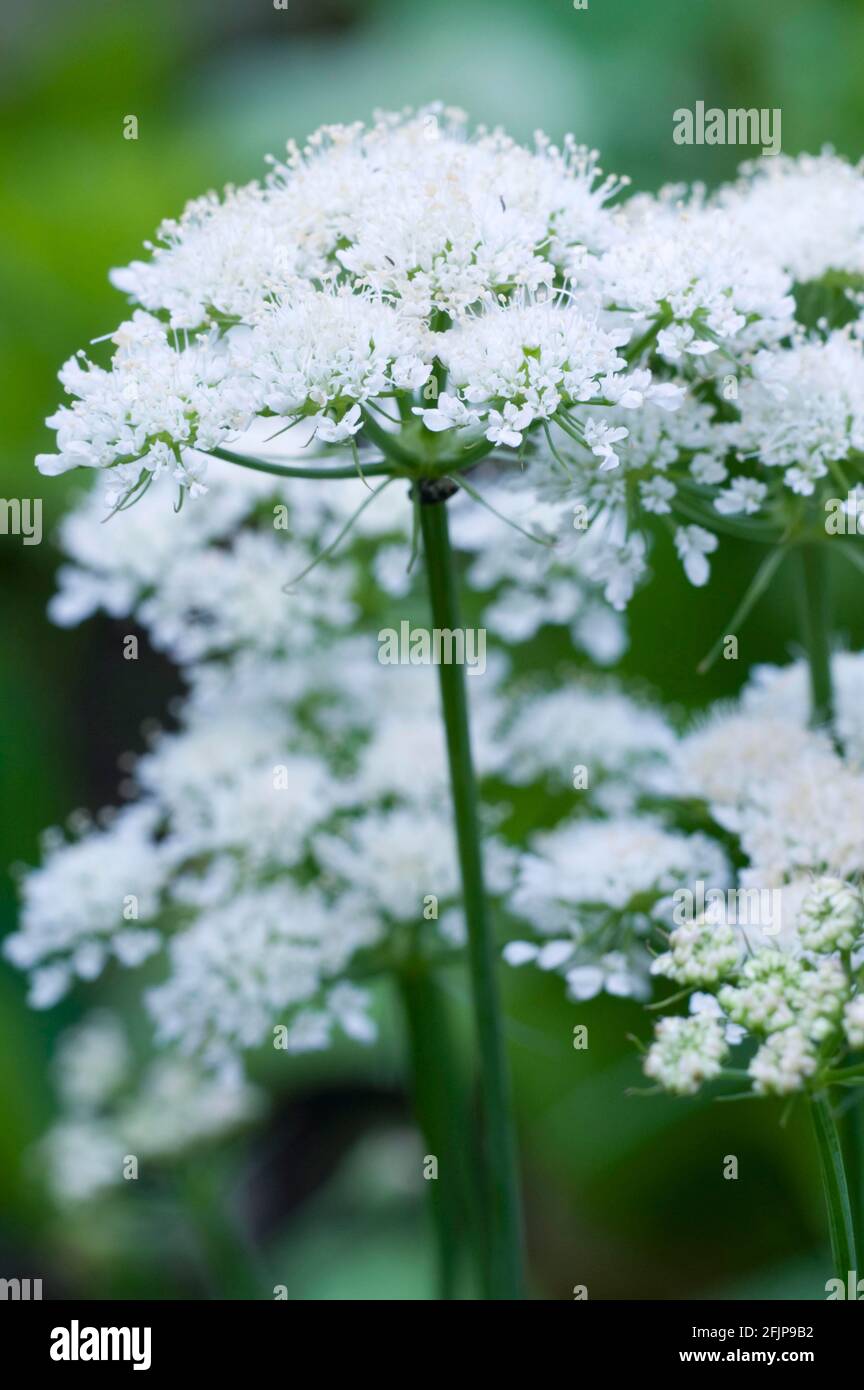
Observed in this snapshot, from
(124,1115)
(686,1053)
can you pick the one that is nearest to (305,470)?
(686,1053)

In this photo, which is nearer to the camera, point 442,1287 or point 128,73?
point 442,1287

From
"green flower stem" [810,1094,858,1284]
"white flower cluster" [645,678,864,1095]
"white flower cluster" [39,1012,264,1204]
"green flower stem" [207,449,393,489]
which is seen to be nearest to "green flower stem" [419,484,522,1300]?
"green flower stem" [207,449,393,489]

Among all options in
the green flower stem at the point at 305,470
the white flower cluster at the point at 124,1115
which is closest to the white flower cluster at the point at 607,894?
the green flower stem at the point at 305,470

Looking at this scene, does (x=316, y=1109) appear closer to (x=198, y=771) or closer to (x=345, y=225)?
(x=198, y=771)

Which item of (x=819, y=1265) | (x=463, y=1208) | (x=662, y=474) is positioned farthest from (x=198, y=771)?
(x=819, y=1265)

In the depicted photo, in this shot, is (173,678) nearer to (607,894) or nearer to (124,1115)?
(124,1115)
